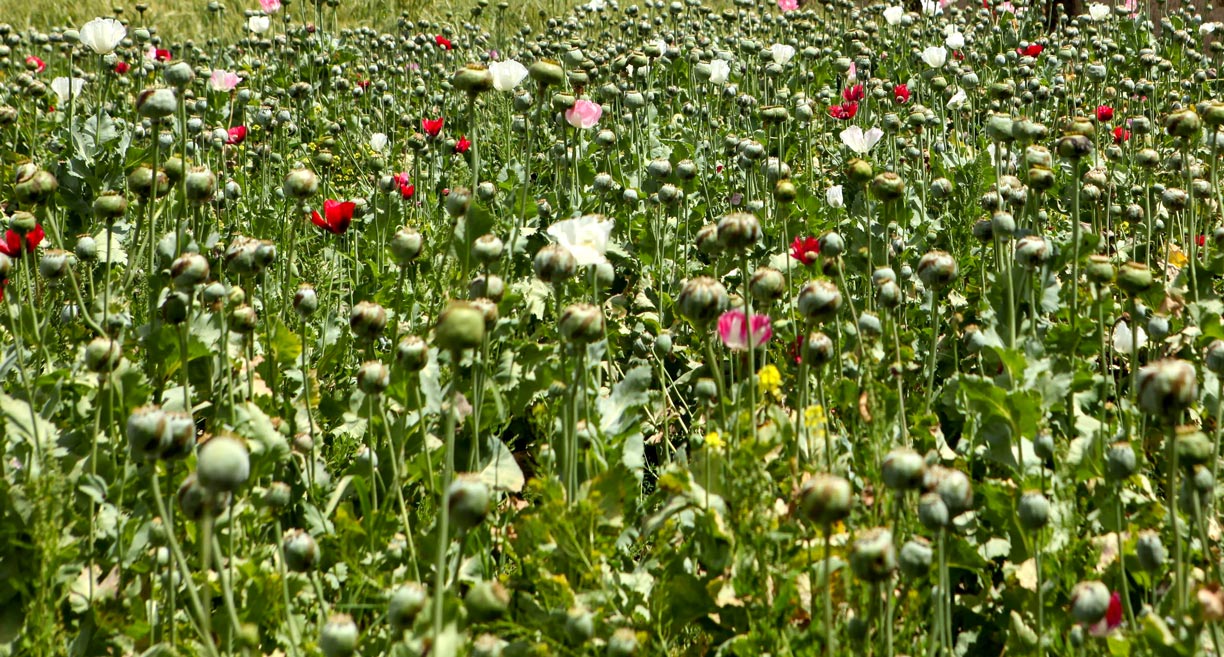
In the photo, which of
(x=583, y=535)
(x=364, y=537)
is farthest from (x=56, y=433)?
(x=583, y=535)

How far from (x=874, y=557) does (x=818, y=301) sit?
0.56 meters

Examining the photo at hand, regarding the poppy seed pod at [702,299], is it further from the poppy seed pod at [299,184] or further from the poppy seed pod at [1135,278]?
the poppy seed pod at [299,184]

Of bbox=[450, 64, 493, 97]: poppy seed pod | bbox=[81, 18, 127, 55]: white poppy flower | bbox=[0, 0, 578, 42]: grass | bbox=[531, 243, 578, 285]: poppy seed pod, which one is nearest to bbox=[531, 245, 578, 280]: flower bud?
bbox=[531, 243, 578, 285]: poppy seed pod

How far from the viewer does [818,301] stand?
1672 millimetres

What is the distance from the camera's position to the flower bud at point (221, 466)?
1.13 m

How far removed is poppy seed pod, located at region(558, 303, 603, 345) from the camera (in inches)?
60.8

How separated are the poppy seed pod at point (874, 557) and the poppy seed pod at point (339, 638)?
542 millimetres

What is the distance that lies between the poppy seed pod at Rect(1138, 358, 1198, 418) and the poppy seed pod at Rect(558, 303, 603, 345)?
0.68 m

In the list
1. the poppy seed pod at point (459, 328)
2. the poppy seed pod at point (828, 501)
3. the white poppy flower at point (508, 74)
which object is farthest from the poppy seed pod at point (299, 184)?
the poppy seed pod at point (828, 501)

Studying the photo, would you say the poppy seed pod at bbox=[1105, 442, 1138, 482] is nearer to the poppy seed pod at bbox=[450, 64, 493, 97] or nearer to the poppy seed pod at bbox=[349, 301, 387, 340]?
the poppy seed pod at bbox=[349, 301, 387, 340]

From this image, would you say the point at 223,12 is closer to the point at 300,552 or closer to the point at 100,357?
the point at 100,357

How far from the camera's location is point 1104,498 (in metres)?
1.78

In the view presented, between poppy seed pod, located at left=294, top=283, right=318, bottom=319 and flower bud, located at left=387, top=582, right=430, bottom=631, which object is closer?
flower bud, located at left=387, top=582, right=430, bottom=631

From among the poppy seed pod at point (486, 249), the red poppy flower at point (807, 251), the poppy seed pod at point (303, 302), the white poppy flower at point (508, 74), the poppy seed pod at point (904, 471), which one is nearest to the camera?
the poppy seed pod at point (904, 471)
